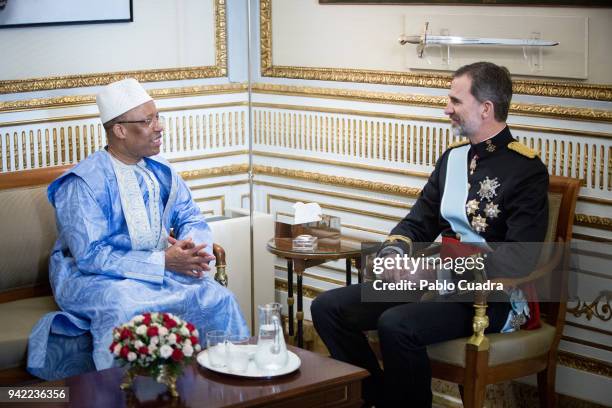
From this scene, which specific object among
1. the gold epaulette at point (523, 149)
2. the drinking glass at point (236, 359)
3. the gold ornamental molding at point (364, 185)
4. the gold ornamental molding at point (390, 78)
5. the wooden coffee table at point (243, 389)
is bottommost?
the wooden coffee table at point (243, 389)

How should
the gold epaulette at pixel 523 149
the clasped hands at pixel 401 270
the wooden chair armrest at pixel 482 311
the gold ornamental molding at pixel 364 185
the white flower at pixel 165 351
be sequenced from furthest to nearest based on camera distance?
the gold ornamental molding at pixel 364 185 → the clasped hands at pixel 401 270 → the gold epaulette at pixel 523 149 → the wooden chair armrest at pixel 482 311 → the white flower at pixel 165 351

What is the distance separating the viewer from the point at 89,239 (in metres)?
3.98

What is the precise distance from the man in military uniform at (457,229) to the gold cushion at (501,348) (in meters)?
0.04

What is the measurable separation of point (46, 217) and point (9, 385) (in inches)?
30.6

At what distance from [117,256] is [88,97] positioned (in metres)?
0.99

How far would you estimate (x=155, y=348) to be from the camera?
3.07m

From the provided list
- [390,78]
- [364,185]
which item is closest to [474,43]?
[390,78]

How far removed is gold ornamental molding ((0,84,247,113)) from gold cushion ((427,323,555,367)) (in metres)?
1.90

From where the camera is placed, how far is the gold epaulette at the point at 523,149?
12.5ft

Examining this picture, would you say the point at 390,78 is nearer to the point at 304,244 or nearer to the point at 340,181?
the point at 340,181

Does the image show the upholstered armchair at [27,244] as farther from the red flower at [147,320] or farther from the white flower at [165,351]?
the white flower at [165,351]

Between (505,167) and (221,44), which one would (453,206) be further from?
(221,44)

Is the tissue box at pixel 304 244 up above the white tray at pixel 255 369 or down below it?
above

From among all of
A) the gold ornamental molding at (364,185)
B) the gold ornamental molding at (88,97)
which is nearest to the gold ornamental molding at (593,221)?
the gold ornamental molding at (364,185)
